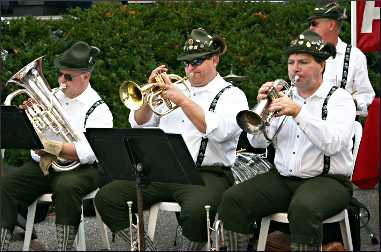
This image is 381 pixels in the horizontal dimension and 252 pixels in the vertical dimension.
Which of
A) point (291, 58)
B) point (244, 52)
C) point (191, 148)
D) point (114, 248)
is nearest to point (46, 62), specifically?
point (244, 52)

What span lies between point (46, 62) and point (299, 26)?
2585mm

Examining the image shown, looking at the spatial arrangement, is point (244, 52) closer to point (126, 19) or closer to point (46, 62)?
point (126, 19)

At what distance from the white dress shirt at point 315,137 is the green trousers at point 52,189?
1.27 meters

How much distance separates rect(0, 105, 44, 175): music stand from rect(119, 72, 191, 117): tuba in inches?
24.8

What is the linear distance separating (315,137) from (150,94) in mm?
1172

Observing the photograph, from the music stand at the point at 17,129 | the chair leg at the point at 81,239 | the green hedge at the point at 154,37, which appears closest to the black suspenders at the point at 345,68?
the green hedge at the point at 154,37

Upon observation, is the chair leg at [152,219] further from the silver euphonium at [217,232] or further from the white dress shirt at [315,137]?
the white dress shirt at [315,137]

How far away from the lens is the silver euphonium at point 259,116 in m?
5.46

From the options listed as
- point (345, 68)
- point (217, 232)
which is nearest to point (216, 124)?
point (217, 232)

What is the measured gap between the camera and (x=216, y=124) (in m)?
5.93

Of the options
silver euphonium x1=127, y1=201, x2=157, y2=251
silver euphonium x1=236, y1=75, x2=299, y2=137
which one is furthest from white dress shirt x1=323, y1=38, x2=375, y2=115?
silver euphonium x1=127, y1=201, x2=157, y2=251

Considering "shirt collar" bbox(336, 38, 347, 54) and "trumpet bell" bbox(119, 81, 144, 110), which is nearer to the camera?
"trumpet bell" bbox(119, 81, 144, 110)

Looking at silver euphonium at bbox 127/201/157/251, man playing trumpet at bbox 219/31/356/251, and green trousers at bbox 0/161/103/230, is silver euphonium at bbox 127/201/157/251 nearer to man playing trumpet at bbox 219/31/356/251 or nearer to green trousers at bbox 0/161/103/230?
green trousers at bbox 0/161/103/230

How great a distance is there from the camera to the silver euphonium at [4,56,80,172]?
628cm
